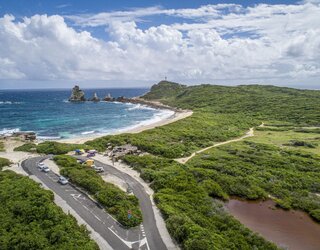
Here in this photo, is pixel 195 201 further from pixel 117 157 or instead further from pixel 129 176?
pixel 117 157

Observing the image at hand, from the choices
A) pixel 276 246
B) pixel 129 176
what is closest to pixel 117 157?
pixel 129 176

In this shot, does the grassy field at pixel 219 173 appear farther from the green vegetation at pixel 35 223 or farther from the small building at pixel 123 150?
the green vegetation at pixel 35 223

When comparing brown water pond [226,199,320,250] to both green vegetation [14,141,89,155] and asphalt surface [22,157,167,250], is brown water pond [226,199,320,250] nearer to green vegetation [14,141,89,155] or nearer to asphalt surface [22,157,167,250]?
asphalt surface [22,157,167,250]

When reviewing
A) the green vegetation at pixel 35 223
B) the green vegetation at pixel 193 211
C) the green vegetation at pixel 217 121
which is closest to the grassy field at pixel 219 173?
the green vegetation at pixel 193 211

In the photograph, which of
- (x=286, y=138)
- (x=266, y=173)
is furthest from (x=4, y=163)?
(x=286, y=138)

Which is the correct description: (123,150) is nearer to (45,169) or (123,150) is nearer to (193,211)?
(45,169)

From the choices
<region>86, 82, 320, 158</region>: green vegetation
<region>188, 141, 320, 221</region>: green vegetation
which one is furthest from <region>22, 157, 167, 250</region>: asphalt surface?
<region>86, 82, 320, 158</region>: green vegetation
